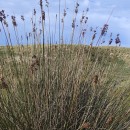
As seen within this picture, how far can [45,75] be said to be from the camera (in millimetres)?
4285

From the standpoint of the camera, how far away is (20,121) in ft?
13.0

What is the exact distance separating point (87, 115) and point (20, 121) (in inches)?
29.2

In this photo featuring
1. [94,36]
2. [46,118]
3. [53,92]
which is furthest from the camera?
[94,36]

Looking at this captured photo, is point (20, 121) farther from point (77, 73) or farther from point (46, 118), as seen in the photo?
point (77, 73)

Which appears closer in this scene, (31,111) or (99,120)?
(31,111)

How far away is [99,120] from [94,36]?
101 centimetres

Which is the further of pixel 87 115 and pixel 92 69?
pixel 92 69

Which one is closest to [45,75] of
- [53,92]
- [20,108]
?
[53,92]

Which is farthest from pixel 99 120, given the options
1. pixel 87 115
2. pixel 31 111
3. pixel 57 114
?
pixel 31 111

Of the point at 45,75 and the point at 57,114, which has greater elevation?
the point at 45,75

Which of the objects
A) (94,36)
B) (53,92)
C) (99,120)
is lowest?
(99,120)

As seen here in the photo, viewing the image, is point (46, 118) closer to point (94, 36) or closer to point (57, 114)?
point (57, 114)

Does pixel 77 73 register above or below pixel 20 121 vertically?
above

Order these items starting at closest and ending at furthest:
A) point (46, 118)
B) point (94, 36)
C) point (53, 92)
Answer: point (46, 118), point (53, 92), point (94, 36)
